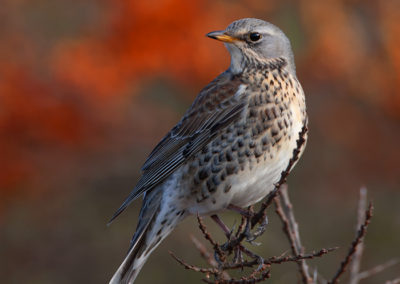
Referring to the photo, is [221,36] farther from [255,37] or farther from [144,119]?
[144,119]

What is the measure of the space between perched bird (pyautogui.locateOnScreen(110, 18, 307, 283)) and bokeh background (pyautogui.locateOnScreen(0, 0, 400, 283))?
233 cm

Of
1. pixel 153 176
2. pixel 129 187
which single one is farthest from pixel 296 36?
pixel 153 176

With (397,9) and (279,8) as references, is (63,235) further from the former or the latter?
(397,9)

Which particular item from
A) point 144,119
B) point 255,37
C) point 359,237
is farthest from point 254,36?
point 144,119

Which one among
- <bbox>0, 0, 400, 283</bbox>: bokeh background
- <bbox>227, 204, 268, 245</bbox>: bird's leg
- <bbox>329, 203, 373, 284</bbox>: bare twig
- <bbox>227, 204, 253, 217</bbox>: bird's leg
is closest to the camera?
<bbox>329, 203, 373, 284</bbox>: bare twig

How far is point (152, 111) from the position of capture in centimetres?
884

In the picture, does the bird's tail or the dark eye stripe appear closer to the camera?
the bird's tail

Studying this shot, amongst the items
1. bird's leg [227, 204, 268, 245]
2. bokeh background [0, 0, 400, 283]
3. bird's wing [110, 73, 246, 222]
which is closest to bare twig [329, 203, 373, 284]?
bird's leg [227, 204, 268, 245]

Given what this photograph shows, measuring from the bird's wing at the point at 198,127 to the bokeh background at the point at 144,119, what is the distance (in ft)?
7.53

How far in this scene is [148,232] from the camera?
4738 mm

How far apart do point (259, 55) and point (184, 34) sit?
11.8 feet

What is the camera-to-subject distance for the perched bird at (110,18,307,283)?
441cm

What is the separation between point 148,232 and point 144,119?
164 inches

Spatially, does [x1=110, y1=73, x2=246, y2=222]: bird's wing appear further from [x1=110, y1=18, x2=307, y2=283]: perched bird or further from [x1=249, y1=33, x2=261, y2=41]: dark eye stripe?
[x1=249, y1=33, x2=261, y2=41]: dark eye stripe
